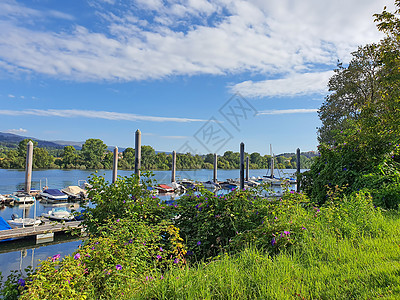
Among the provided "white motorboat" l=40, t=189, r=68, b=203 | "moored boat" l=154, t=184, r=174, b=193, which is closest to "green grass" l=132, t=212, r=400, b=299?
"white motorboat" l=40, t=189, r=68, b=203

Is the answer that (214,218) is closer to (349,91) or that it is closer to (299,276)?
(299,276)

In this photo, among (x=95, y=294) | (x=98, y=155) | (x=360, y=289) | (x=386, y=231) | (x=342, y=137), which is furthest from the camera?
(x=98, y=155)

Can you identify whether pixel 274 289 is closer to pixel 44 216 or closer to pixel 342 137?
pixel 342 137

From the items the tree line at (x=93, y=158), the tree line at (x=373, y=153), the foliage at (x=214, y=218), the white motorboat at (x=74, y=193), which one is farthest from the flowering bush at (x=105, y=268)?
the tree line at (x=93, y=158)

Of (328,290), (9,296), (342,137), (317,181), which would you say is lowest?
(9,296)

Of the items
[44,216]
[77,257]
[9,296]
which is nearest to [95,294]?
[77,257]

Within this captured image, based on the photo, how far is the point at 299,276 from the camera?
2.43 metres

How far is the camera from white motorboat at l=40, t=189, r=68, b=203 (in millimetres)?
23812

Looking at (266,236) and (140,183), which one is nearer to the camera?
(266,236)

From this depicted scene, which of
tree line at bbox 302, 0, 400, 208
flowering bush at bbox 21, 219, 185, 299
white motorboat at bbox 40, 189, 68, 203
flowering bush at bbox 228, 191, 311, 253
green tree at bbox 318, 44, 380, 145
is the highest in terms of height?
green tree at bbox 318, 44, 380, 145

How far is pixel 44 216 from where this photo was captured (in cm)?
1598

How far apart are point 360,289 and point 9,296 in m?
3.27

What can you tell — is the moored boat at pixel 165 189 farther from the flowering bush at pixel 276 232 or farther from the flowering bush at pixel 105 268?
the flowering bush at pixel 105 268

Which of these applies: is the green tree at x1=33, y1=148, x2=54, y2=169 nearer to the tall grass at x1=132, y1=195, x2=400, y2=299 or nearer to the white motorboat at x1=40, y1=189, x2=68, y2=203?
the white motorboat at x1=40, y1=189, x2=68, y2=203
